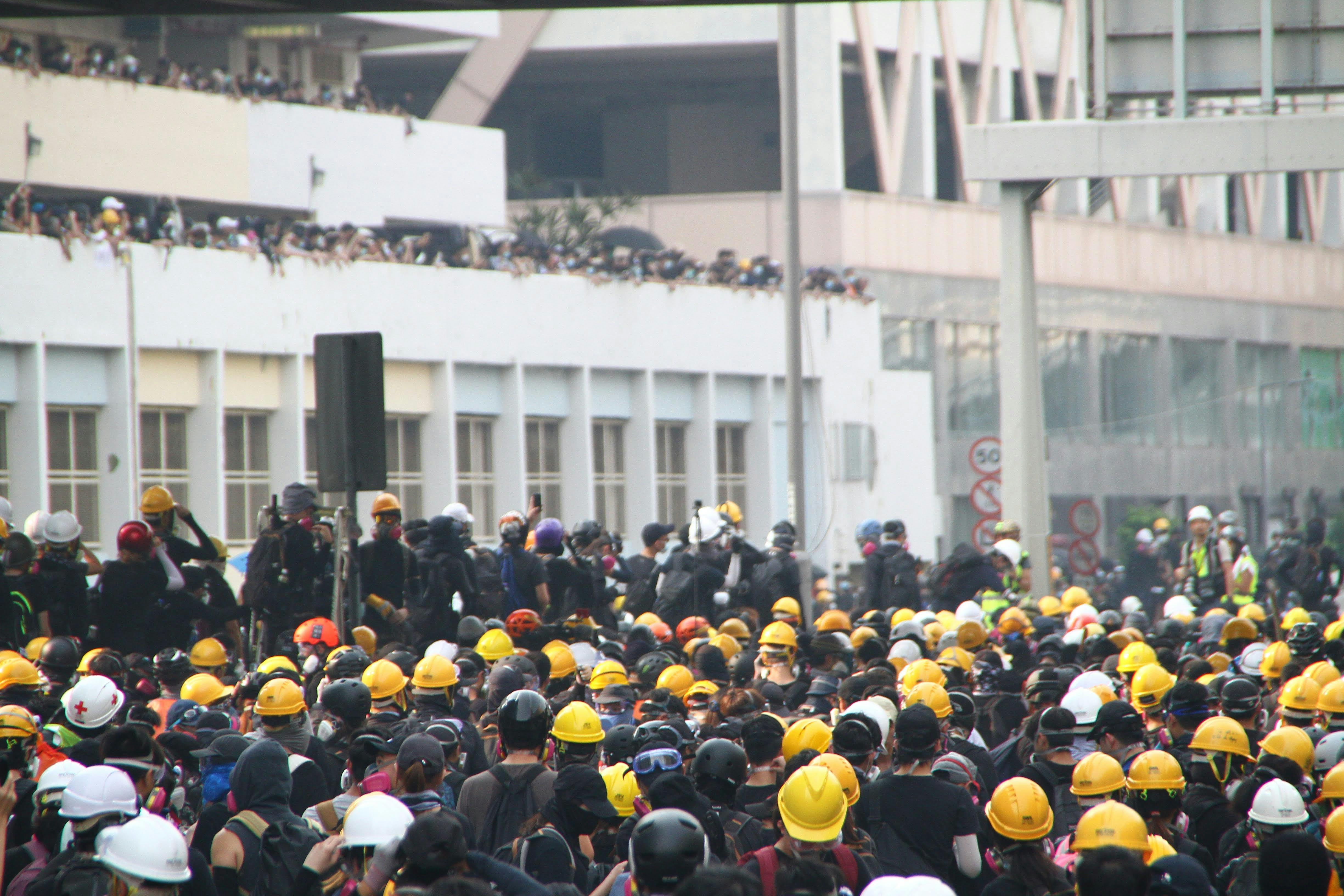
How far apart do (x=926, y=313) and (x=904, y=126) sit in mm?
4536

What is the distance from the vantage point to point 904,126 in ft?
152

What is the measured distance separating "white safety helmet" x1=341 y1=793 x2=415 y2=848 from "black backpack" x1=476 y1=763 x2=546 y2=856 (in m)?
1.41

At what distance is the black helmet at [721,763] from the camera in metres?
7.12

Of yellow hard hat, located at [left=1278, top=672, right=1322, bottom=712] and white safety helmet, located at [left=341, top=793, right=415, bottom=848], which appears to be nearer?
white safety helmet, located at [left=341, top=793, right=415, bottom=848]

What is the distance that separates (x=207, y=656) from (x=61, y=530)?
201 cm

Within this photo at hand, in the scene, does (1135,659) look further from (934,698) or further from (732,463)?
(732,463)

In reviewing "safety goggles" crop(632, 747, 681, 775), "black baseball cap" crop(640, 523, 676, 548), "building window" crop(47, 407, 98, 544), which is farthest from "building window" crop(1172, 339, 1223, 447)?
"safety goggles" crop(632, 747, 681, 775)

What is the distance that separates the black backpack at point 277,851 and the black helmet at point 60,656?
389cm

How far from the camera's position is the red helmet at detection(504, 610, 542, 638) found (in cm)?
1263

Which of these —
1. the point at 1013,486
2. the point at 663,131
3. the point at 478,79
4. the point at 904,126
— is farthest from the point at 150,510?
the point at 663,131

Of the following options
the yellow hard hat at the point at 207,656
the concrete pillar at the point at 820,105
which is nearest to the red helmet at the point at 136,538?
the yellow hard hat at the point at 207,656

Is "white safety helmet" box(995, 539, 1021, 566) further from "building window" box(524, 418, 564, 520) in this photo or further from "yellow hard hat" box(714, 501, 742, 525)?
"building window" box(524, 418, 564, 520)

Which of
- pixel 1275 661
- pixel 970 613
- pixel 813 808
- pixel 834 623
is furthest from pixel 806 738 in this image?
pixel 970 613

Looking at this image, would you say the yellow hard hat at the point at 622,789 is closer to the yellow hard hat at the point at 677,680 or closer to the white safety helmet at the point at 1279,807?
the white safety helmet at the point at 1279,807
